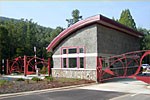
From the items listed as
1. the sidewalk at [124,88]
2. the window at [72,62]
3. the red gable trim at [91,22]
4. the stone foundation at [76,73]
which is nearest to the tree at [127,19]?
the red gable trim at [91,22]

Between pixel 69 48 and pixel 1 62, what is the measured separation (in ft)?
40.9

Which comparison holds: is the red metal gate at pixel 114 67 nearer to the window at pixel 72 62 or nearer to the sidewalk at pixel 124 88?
the sidewalk at pixel 124 88

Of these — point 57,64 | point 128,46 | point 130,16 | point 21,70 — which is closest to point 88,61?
point 57,64

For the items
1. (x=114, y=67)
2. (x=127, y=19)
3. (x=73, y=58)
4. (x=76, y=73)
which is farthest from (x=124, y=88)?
(x=127, y=19)

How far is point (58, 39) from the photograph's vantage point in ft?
74.4

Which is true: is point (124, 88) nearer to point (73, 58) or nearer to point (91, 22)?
point (91, 22)

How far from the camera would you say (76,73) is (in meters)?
21.1

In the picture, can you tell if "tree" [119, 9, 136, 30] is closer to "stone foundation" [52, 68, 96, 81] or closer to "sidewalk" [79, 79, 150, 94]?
"stone foundation" [52, 68, 96, 81]

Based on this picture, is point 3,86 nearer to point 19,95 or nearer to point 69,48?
point 19,95

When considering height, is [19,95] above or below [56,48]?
below

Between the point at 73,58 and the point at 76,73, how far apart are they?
142 centimetres

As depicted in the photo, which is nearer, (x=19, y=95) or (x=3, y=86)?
(x=19, y=95)

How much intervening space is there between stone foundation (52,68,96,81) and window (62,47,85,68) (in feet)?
1.55

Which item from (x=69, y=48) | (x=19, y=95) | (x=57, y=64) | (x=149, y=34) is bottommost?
(x=19, y=95)
